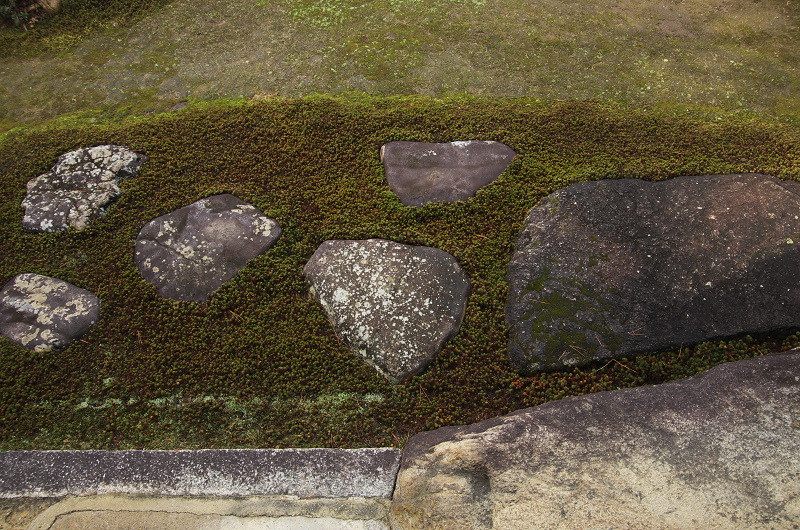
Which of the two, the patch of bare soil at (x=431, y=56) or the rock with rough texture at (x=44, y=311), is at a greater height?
the patch of bare soil at (x=431, y=56)

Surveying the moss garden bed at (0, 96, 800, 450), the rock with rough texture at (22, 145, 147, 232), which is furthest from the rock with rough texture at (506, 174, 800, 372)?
the rock with rough texture at (22, 145, 147, 232)

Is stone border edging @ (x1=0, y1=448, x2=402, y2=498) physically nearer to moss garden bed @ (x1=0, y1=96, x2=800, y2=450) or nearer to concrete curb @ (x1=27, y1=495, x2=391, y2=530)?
concrete curb @ (x1=27, y1=495, x2=391, y2=530)

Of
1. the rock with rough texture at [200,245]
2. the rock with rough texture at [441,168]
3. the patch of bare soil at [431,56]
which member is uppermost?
the patch of bare soil at [431,56]

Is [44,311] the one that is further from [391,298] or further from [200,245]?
[391,298]

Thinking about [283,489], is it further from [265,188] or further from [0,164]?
[0,164]

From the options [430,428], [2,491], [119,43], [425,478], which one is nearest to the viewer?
[425,478]

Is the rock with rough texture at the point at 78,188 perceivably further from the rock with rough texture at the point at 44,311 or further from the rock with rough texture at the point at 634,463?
the rock with rough texture at the point at 634,463

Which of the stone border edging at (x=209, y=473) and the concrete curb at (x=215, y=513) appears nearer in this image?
the concrete curb at (x=215, y=513)

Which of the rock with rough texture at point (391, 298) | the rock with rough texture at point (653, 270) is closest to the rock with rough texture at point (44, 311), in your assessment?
the rock with rough texture at point (391, 298)

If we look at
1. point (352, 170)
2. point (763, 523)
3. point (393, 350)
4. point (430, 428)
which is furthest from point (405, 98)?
point (763, 523)
